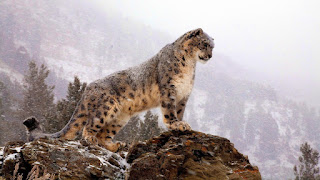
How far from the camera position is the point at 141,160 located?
5016mm

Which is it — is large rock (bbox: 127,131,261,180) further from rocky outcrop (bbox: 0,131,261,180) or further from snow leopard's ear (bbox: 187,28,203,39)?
snow leopard's ear (bbox: 187,28,203,39)

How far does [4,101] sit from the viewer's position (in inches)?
1666

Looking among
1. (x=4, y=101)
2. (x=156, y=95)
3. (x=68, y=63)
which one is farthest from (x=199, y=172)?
(x=68, y=63)

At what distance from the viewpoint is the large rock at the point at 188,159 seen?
4.83m

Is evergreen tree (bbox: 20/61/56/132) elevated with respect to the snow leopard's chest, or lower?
elevated

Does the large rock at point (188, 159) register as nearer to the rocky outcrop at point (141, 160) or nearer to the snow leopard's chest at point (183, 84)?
the rocky outcrop at point (141, 160)

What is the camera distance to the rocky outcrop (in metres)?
4.77

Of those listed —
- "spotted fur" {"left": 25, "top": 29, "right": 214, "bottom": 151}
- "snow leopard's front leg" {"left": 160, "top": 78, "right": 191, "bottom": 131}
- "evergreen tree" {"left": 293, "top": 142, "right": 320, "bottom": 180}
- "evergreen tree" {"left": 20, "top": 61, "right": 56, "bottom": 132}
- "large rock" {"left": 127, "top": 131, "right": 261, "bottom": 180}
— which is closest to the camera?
"large rock" {"left": 127, "top": 131, "right": 261, "bottom": 180}

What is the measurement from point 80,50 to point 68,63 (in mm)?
29331

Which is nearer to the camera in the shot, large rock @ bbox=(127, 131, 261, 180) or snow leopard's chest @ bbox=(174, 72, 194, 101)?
large rock @ bbox=(127, 131, 261, 180)

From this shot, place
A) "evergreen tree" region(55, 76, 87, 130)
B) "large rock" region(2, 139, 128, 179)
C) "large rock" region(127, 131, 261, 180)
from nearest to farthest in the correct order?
"large rock" region(2, 139, 128, 179) → "large rock" region(127, 131, 261, 180) → "evergreen tree" region(55, 76, 87, 130)

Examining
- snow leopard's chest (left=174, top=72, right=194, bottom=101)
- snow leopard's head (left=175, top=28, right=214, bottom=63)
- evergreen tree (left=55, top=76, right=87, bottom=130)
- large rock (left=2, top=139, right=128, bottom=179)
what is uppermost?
evergreen tree (left=55, top=76, right=87, bottom=130)

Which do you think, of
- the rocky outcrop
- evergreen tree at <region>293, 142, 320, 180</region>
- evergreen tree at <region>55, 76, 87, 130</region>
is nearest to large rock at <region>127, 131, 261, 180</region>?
the rocky outcrop

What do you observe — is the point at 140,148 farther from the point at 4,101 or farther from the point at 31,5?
the point at 31,5
